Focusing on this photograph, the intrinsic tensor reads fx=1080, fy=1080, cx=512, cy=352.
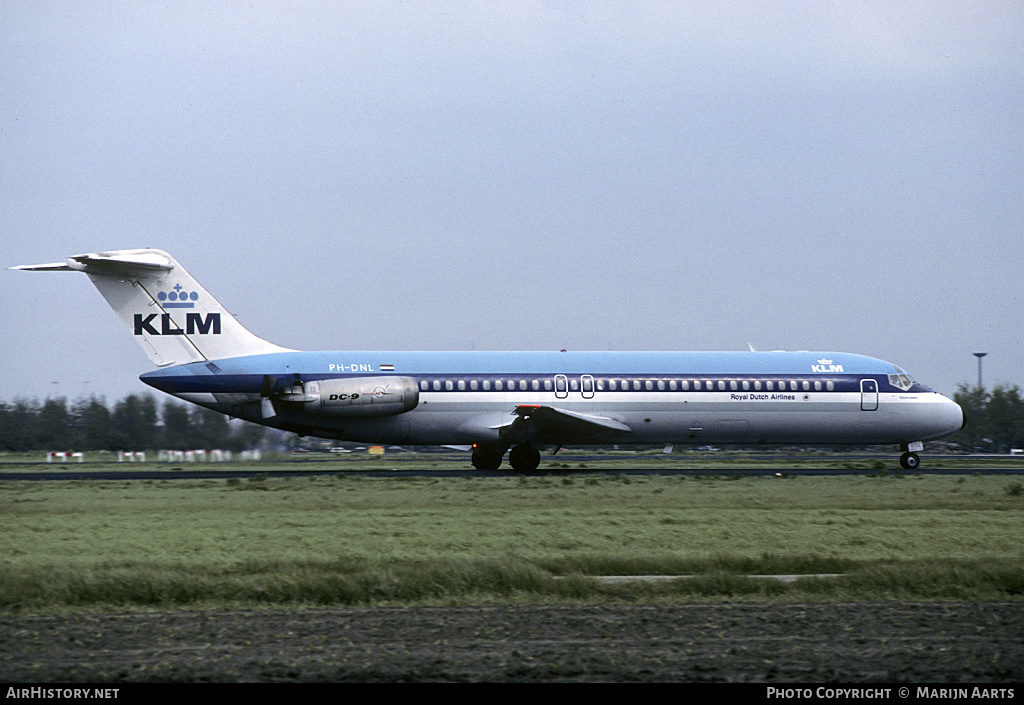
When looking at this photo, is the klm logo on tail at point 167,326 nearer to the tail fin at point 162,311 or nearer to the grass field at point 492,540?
the tail fin at point 162,311

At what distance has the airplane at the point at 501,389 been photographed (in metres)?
31.2

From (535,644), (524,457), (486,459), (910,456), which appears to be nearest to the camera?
(535,644)

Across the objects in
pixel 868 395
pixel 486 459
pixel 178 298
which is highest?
pixel 178 298

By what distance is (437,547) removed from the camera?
15477 millimetres

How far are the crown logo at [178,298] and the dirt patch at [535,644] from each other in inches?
881

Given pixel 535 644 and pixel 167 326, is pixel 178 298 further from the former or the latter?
pixel 535 644

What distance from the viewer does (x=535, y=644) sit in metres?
8.55

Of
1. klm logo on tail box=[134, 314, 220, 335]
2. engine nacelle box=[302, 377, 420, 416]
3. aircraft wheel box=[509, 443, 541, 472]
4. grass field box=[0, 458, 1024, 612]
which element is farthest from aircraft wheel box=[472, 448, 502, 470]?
klm logo on tail box=[134, 314, 220, 335]

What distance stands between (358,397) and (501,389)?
14.2ft

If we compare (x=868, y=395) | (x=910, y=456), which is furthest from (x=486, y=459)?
(x=910, y=456)

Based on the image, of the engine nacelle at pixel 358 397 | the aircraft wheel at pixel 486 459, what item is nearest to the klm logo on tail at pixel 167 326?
the engine nacelle at pixel 358 397

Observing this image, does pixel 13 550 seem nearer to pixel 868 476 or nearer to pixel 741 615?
pixel 741 615
